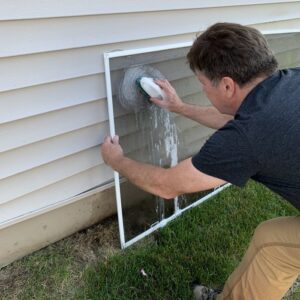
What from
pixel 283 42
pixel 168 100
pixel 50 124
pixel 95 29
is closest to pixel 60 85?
pixel 50 124

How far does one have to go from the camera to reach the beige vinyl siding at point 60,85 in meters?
2.12

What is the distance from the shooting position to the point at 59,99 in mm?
2357

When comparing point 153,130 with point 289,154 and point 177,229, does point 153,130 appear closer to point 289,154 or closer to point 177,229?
point 177,229

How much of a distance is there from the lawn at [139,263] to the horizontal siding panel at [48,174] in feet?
1.56

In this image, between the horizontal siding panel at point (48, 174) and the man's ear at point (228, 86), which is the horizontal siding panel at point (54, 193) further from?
the man's ear at point (228, 86)

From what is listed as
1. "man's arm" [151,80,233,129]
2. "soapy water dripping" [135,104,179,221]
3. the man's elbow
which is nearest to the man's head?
the man's elbow

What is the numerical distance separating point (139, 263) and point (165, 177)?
84cm

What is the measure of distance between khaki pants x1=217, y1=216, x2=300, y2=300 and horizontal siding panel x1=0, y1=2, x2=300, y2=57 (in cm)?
129

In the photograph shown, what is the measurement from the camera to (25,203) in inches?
98.7

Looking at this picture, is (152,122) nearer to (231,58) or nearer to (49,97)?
(49,97)

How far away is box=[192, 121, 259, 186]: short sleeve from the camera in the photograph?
1701 millimetres

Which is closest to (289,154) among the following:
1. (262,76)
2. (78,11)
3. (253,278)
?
(262,76)

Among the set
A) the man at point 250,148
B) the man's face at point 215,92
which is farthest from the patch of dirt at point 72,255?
the man's face at point 215,92

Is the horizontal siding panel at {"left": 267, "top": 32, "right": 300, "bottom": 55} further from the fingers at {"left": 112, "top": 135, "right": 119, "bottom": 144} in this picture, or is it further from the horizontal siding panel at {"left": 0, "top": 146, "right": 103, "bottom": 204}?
the horizontal siding panel at {"left": 0, "top": 146, "right": 103, "bottom": 204}
